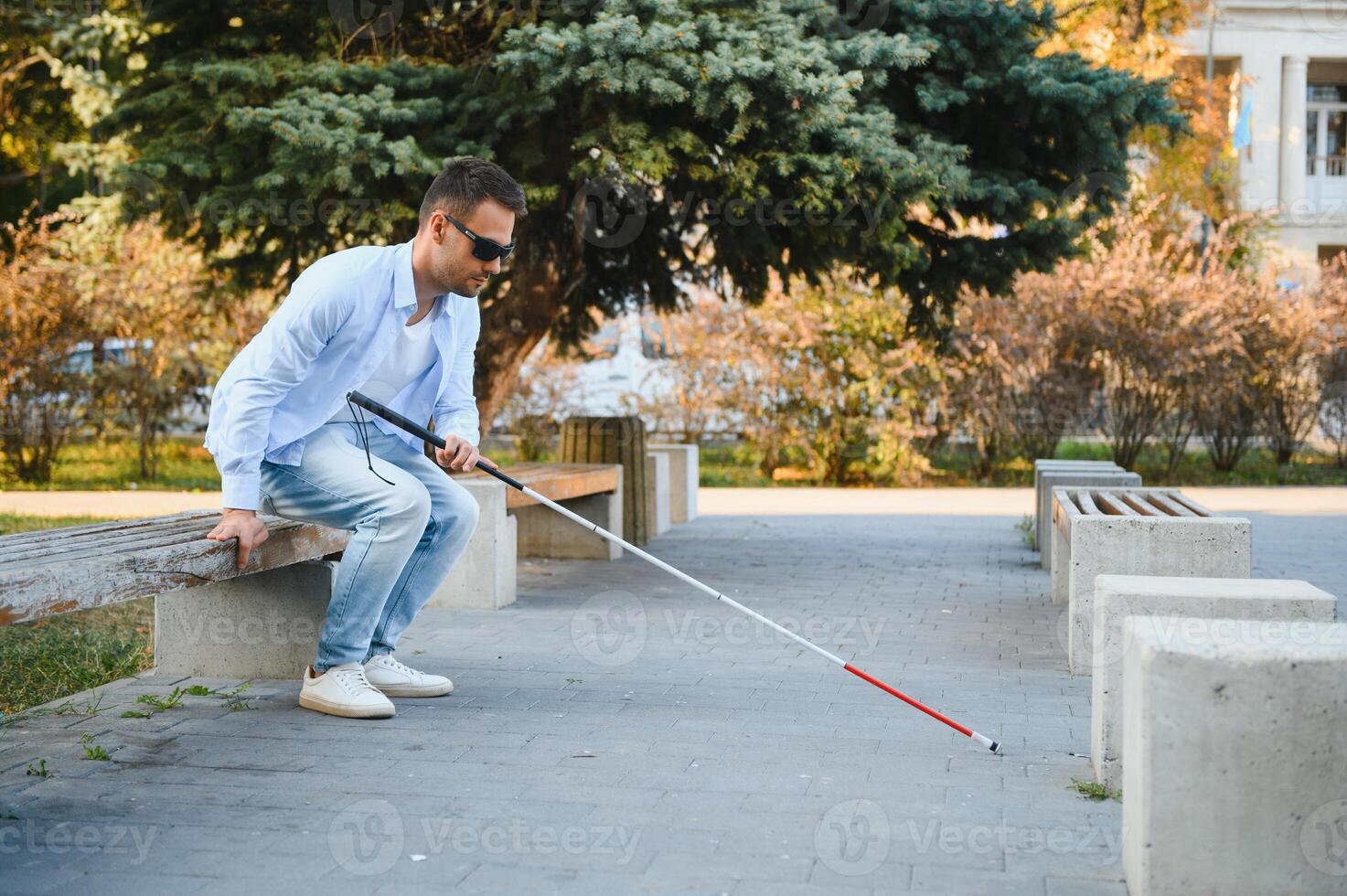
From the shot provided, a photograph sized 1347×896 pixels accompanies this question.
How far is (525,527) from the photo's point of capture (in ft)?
31.2

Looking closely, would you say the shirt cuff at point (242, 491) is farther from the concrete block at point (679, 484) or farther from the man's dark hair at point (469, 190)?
the concrete block at point (679, 484)

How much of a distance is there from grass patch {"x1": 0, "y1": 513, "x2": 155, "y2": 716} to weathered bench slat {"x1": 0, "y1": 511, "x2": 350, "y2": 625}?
97 centimetres

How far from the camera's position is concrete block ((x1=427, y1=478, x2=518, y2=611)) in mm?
7242

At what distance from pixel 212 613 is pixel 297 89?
12.0 ft

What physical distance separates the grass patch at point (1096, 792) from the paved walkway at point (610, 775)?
0.05m

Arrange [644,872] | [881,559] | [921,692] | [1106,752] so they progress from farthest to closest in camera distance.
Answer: [881,559] < [921,692] < [1106,752] < [644,872]

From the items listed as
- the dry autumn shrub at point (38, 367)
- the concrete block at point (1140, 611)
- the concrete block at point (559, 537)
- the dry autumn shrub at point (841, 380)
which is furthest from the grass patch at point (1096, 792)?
the dry autumn shrub at point (38, 367)

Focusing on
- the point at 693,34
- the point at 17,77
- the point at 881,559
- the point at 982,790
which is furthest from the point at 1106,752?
the point at 17,77

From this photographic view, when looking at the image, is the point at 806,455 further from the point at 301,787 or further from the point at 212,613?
the point at 301,787

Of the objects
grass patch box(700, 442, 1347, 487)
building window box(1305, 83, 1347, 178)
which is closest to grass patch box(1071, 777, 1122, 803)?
grass patch box(700, 442, 1347, 487)

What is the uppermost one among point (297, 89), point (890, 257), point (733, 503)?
point (297, 89)

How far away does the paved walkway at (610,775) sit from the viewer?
3.28 metres

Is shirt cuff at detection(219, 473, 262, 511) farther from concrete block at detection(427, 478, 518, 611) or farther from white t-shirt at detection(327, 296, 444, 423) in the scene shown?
concrete block at detection(427, 478, 518, 611)

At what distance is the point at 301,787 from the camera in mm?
3941
